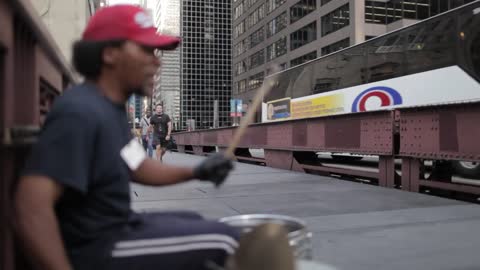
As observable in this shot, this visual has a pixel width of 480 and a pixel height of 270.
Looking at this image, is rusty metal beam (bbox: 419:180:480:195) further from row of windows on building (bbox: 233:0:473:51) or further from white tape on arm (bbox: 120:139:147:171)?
row of windows on building (bbox: 233:0:473:51)

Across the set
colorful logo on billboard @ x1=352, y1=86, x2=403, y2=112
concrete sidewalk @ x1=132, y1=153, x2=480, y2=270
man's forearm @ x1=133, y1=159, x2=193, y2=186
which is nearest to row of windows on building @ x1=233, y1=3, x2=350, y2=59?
colorful logo on billboard @ x1=352, y1=86, x2=403, y2=112

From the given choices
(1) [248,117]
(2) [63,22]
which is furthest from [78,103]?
(2) [63,22]

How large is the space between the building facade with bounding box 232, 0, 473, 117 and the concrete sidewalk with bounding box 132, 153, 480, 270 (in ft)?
107

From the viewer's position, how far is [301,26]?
55188 millimetres

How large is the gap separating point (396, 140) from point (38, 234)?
706 centimetres

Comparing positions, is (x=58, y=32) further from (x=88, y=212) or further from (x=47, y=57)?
(x=88, y=212)

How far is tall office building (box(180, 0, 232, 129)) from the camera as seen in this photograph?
104188 mm

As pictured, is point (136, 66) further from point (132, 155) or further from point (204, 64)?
point (204, 64)

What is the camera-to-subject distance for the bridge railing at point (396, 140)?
6141 mm

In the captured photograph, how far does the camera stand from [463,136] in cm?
608

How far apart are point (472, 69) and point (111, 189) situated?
37.3 feet

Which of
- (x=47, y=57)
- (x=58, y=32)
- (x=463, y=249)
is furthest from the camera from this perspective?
(x=58, y=32)

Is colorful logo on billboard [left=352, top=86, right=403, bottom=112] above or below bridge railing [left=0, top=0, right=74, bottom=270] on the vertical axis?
above

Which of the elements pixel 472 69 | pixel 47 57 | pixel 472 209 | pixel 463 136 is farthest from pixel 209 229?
pixel 472 69
